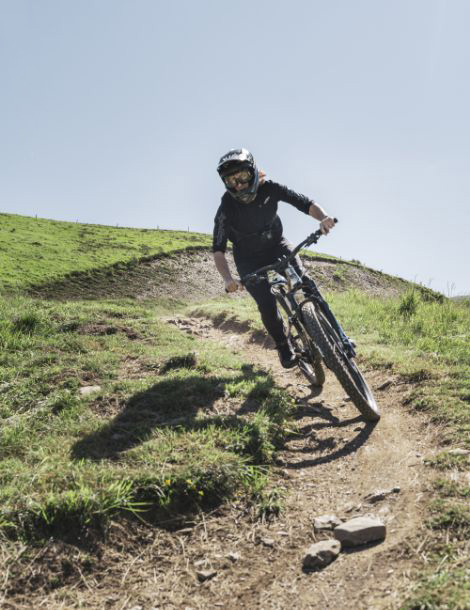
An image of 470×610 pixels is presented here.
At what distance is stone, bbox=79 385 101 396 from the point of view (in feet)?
20.1

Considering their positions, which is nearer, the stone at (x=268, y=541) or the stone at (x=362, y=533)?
the stone at (x=362, y=533)

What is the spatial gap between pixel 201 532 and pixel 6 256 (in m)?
19.4

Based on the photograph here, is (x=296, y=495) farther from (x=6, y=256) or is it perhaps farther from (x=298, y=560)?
(x=6, y=256)

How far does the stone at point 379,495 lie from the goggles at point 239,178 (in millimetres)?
4609

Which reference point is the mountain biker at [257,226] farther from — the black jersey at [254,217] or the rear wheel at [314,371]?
the rear wheel at [314,371]

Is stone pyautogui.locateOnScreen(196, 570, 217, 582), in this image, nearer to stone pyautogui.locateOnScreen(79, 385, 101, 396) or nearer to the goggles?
stone pyautogui.locateOnScreen(79, 385, 101, 396)

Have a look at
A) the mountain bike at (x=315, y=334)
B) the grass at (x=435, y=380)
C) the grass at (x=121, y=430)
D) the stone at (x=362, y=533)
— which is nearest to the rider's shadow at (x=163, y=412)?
the grass at (x=121, y=430)

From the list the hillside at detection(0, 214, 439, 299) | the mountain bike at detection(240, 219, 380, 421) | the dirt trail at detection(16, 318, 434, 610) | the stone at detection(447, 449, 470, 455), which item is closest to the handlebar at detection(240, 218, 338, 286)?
the mountain bike at detection(240, 219, 380, 421)

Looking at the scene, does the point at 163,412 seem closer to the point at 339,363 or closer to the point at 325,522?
the point at 339,363

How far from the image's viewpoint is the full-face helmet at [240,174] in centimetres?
670

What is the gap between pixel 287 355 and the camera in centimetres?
713

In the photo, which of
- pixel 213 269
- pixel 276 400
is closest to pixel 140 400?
pixel 276 400

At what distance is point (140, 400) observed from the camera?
5.90 meters

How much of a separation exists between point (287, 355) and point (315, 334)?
4.61 feet
